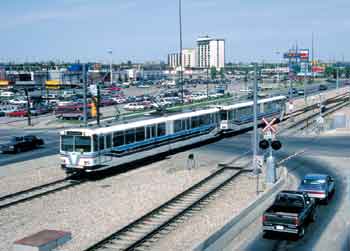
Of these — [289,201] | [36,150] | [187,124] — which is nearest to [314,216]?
[289,201]

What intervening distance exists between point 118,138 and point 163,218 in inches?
376

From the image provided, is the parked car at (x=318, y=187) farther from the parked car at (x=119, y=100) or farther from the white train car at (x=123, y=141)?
the parked car at (x=119, y=100)

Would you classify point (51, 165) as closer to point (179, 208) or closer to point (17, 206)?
point (17, 206)

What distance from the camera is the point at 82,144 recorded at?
27391 mm

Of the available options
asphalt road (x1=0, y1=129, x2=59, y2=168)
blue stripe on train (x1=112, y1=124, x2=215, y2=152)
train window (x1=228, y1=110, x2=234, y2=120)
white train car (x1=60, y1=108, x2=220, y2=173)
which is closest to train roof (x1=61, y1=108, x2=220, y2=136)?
white train car (x1=60, y1=108, x2=220, y2=173)

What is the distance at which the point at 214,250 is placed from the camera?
52.3ft

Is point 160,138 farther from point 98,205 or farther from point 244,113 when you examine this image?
point 244,113

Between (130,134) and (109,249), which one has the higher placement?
(130,134)

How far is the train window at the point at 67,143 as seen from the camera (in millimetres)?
27766

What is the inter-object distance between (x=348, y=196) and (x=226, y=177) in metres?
7.00

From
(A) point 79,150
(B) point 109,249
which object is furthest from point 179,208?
(A) point 79,150

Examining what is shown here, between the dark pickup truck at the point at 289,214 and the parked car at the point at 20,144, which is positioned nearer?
the dark pickup truck at the point at 289,214

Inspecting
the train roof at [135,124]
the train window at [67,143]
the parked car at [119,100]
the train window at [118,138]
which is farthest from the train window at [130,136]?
the parked car at [119,100]

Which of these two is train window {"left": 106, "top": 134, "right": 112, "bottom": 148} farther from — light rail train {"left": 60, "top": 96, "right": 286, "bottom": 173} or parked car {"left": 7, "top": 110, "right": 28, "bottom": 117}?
parked car {"left": 7, "top": 110, "right": 28, "bottom": 117}
